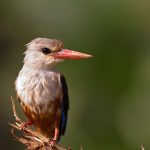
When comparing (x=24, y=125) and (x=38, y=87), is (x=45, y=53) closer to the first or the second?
(x=38, y=87)

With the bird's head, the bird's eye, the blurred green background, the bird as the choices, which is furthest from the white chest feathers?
the blurred green background

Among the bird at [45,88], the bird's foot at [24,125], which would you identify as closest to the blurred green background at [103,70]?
the bird at [45,88]

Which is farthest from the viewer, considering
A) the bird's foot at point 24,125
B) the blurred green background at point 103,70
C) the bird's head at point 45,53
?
the blurred green background at point 103,70

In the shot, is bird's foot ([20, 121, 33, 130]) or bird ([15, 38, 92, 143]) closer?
bird's foot ([20, 121, 33, 130])

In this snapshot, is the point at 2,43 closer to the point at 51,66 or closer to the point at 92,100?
the point at 92,100

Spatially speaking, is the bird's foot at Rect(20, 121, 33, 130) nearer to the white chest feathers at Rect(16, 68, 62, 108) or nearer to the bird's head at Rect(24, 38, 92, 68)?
the white chest feathers at Rect(16, 68, 62, 108)

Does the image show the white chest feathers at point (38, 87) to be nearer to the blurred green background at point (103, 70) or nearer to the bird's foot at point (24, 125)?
the bird's foot at point (24, 125)

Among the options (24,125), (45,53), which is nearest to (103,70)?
(45,53)

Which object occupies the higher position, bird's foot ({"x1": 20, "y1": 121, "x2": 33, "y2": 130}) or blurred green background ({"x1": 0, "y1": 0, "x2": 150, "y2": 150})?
bird's foot ({"x1": 20, "y1": 121, "x2": 33, "y2": 130})

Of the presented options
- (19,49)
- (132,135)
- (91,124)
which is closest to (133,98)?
(132,135)
